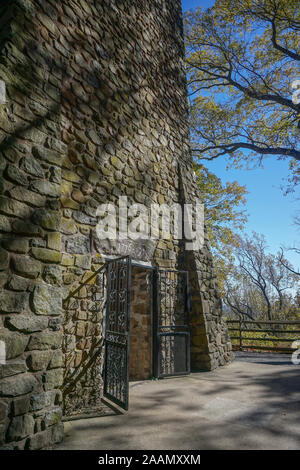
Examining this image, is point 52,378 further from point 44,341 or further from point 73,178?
point 73,178

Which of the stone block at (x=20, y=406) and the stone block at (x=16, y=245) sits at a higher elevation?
the stone block at (x=16, y=245)

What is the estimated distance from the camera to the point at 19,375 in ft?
6.88

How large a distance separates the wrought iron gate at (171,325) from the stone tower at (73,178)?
0.89 feet

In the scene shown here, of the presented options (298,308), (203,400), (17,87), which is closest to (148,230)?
(203,400)

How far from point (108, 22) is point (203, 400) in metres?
5.57

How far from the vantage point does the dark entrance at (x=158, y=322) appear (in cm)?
350

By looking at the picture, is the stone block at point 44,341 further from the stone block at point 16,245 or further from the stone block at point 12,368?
the stone block at point 16,245

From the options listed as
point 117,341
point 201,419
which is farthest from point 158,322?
point 201,419

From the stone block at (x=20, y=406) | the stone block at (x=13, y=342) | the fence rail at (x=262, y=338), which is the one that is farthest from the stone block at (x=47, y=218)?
the fence rail at (x=262, y=338)

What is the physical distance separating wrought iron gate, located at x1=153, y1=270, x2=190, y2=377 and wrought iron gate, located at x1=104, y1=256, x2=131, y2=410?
92 centimetres

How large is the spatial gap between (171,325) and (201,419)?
221 cm

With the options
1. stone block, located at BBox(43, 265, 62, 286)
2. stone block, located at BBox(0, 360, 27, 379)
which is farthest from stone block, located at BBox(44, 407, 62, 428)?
stone block, located at BBox(43, 265, 62, 286)
